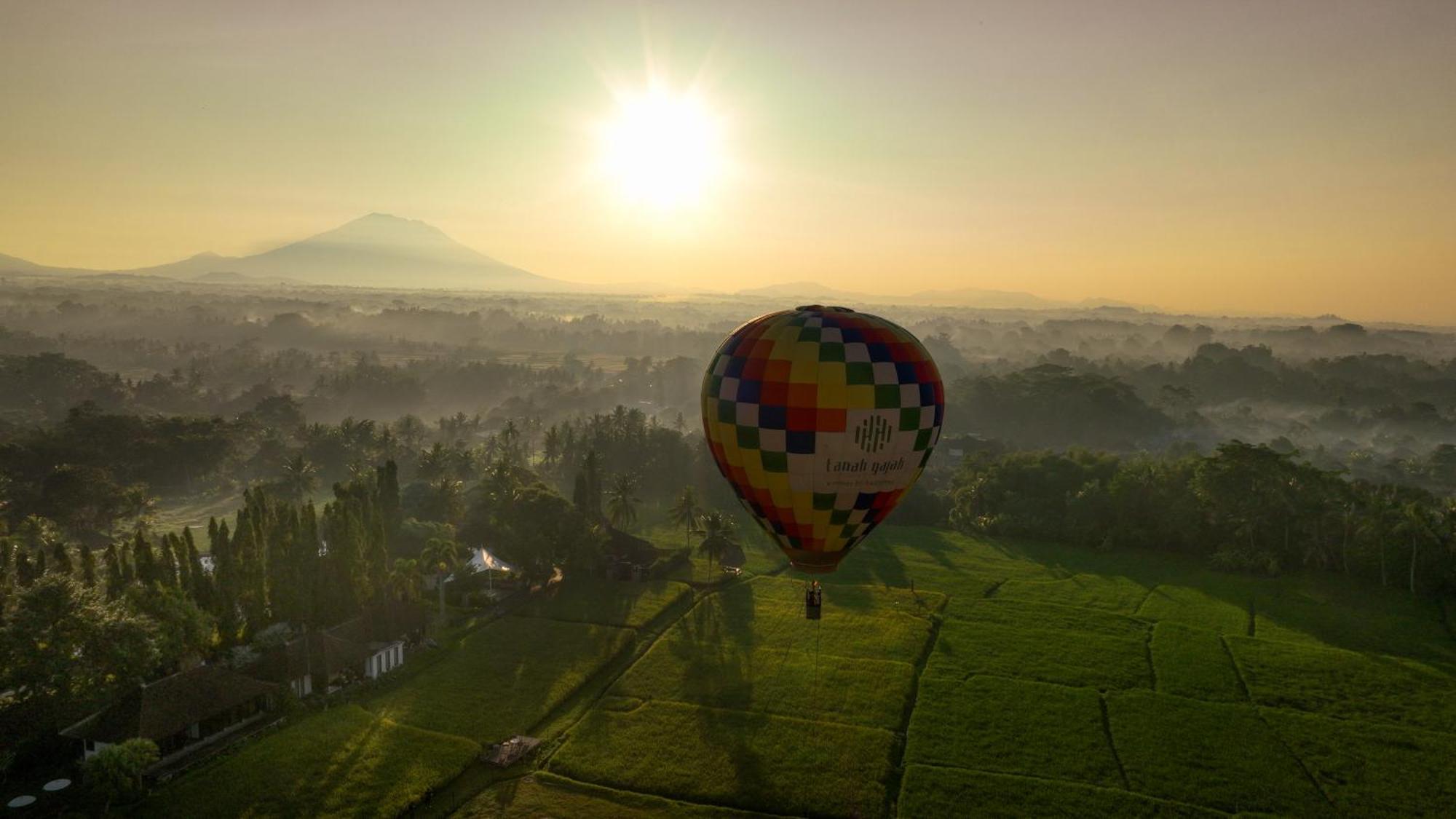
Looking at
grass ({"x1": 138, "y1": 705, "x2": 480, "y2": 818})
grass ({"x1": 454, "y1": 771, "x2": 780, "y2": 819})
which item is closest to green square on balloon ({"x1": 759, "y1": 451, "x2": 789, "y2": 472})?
grass ({"x1": 454, "y1": 771, "x2": 780, "y2": 819})

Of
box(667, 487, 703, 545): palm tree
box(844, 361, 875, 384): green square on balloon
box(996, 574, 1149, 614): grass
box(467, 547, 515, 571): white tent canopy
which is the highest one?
box(844, 361, 875, 384): green square on balloon

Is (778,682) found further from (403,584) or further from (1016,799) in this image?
(403,584)

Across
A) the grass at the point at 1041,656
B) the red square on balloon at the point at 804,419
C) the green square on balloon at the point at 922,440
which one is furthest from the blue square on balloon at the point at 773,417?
the grass at the point at 1041,656

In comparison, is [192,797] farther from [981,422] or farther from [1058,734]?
[981,422]

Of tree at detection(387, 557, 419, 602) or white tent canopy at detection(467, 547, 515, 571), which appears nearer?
tree at detection(387, 557, 419, 602)

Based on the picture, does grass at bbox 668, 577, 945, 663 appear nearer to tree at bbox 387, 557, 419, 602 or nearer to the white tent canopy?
the white tent canopy

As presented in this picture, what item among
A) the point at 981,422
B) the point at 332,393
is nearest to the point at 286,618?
the point at 981,422

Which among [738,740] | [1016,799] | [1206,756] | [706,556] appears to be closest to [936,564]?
[706,556]
